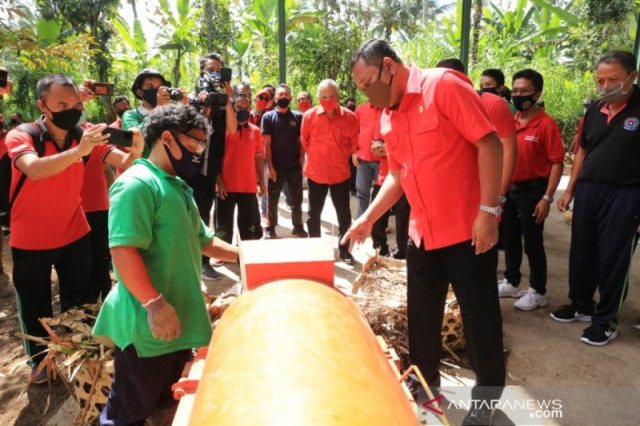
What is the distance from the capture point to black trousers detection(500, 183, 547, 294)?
3.96 metres

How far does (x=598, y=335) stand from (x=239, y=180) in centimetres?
349

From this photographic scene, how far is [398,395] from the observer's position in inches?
47.1

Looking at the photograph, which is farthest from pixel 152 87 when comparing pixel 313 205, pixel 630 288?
pixel 630 288

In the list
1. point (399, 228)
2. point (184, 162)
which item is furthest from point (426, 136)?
point (399, 228)

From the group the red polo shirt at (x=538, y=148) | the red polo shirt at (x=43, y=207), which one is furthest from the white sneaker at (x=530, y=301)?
the red polo shirt at (x=43, y=207)

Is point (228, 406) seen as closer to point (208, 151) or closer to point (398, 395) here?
point (398, 395)

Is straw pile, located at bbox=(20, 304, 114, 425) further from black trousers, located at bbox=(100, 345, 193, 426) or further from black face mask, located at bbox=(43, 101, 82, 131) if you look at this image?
black face mask, located at bbox=(43, 101, 82, 131)

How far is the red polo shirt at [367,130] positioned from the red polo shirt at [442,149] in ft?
9.60

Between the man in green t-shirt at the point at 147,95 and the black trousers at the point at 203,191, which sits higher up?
the man in green t-shirt at the point at 147,95

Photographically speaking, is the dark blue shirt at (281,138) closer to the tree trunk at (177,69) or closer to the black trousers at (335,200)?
the black trousers at (335,200)

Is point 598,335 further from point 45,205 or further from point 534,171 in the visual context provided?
point 45,205

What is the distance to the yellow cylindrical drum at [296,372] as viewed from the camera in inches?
39.9

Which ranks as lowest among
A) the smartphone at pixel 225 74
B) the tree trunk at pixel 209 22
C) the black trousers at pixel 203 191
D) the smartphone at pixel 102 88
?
the black trousers at pixel 203 191

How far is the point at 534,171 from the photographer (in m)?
3.95
